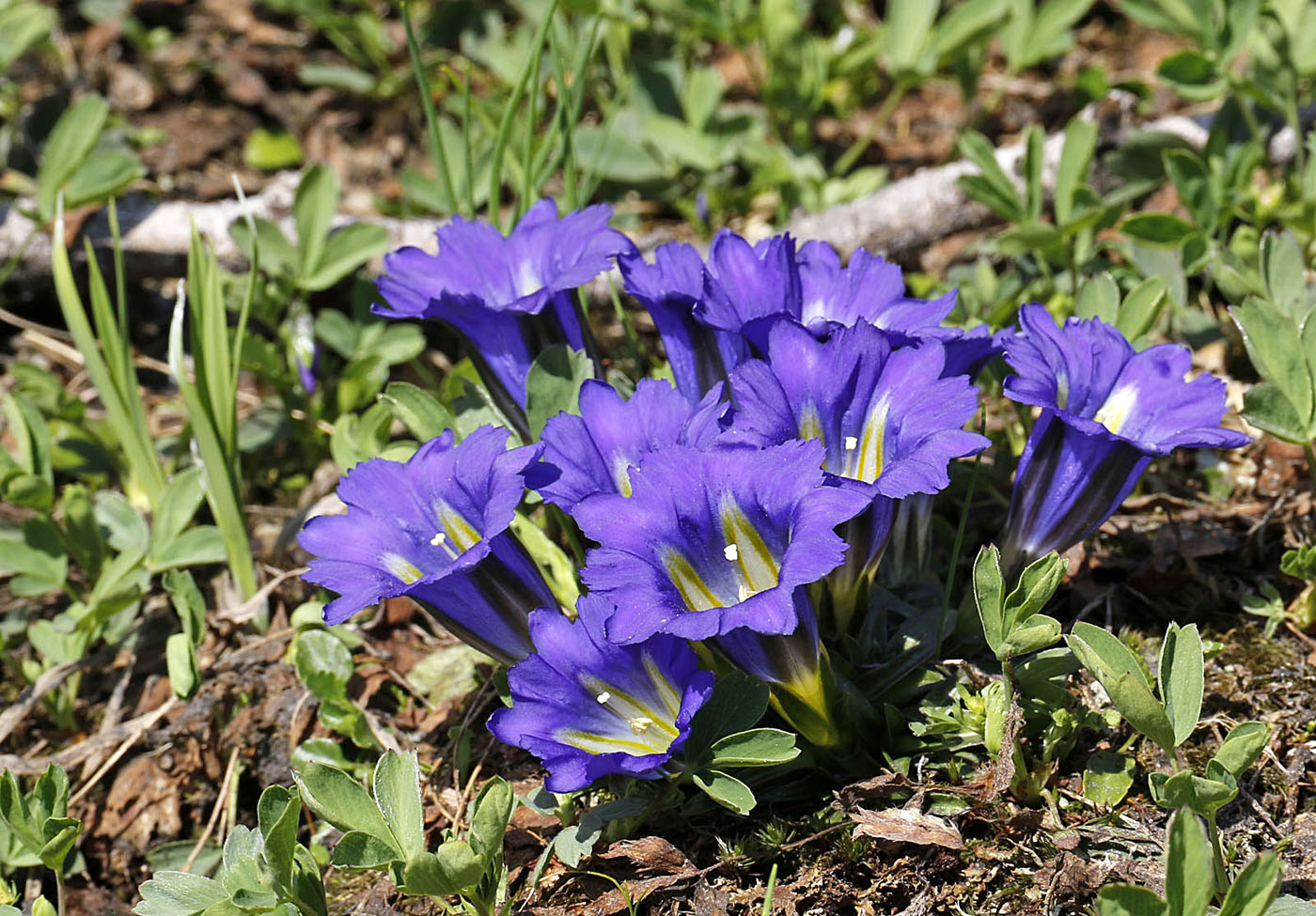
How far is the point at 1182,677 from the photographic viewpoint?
185cm

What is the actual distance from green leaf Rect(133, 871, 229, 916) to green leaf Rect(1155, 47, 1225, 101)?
298cm

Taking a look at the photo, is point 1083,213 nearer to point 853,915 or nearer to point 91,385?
point 853,915

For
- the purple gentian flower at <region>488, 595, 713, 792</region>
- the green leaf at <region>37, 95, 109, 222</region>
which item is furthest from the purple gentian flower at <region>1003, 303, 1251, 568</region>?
the green leaf at <region>37, 95, 109, 222</region>

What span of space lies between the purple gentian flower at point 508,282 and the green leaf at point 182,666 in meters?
0.81

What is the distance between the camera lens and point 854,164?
4.10 meters

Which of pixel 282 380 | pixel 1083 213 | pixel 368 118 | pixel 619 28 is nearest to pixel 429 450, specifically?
pixel 282 380

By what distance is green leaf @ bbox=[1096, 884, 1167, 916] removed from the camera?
166 cm

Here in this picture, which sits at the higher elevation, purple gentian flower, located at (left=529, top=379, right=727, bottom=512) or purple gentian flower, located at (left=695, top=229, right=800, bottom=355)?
purple gentian flower, located at (left=695, top=229, right=800, bottom=355)

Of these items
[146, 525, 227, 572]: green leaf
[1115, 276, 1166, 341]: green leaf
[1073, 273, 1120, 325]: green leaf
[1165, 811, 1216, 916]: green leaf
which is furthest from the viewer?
[146, 525, 227, 572]: green leaf

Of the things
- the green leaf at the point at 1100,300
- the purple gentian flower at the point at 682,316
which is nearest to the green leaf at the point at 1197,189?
the green leaf at the point at 1100,300

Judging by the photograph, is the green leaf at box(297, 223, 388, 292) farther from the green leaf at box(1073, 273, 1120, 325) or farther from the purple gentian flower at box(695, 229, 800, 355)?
the green leaf at box(1073, 273, 1120, 325)

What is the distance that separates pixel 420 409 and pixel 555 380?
1.22ft

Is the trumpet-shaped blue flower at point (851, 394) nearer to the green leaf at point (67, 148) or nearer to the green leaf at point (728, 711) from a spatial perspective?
the green leaf at point (728, 711)

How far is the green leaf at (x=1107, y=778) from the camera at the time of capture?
2.06m
